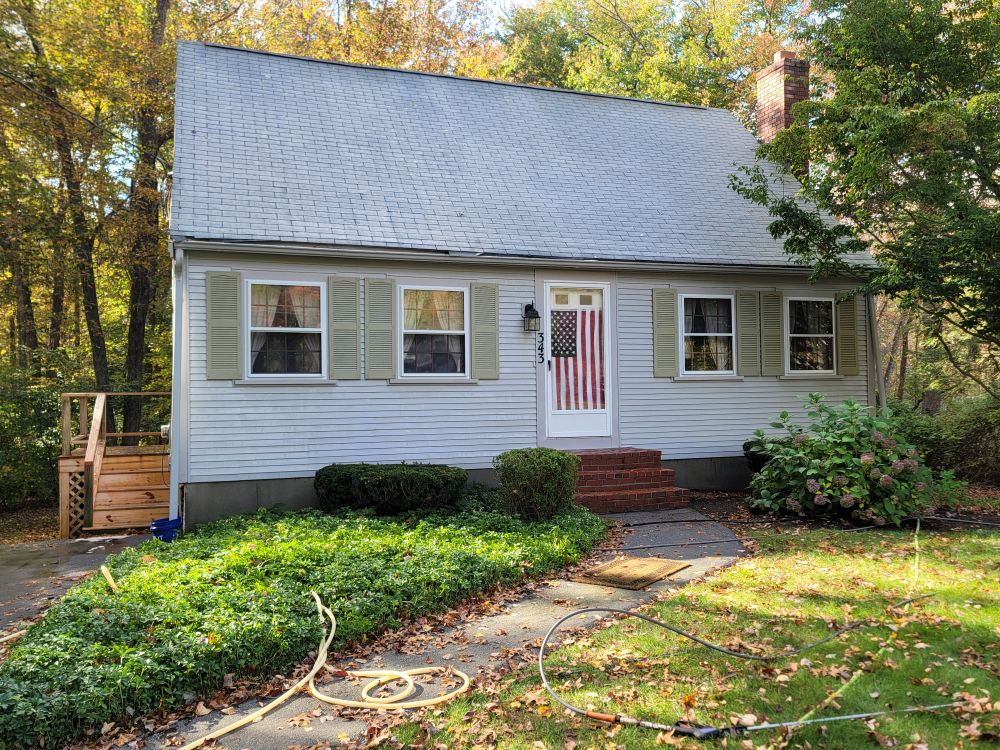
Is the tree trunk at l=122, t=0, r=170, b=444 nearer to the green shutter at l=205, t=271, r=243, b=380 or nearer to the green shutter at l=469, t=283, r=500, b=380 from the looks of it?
the green shutter at l=205, t=271, r=243, b=380

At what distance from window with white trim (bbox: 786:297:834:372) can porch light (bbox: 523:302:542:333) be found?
13.8 ft

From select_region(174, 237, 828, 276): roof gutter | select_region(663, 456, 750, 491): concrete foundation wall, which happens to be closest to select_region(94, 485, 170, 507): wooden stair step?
select_region(174, 237, 828, 276): roof gutter

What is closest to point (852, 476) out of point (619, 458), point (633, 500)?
point (633, 500)

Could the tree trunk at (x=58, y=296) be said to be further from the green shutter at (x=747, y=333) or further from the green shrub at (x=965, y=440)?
the green shrub at (x=965, y=440)

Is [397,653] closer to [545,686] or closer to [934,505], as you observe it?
[545,686]

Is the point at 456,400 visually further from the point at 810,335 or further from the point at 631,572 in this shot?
the point at 810,335

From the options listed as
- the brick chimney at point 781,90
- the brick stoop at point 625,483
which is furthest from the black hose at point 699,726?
the brick chimney at point 781,90

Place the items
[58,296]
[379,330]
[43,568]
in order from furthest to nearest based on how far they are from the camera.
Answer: [58,296]
[379,330]
[43,568]

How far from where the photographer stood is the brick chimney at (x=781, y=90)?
13.6m

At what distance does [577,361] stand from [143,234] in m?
11.2

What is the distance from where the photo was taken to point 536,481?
816 centimetres

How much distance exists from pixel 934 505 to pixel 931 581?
401 centimetres

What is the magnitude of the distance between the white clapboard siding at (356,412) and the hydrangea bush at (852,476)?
129 inches

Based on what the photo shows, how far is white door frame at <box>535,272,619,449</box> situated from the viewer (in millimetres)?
10367
